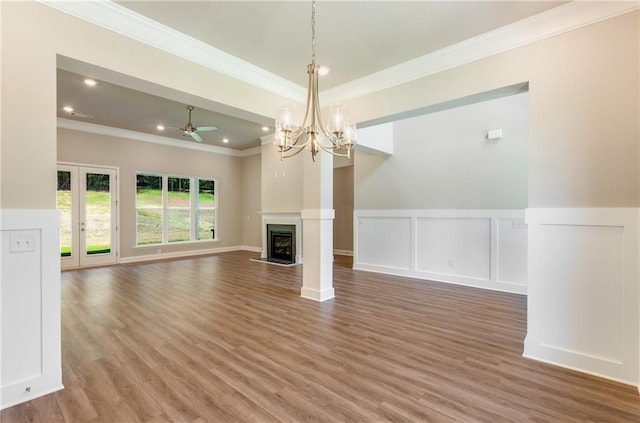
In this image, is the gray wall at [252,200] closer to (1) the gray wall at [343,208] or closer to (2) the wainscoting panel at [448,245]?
(1) the gray wall at [343,208]

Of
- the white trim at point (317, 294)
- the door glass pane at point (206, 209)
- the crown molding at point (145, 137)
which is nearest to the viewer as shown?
the white trim at point (317, 294)

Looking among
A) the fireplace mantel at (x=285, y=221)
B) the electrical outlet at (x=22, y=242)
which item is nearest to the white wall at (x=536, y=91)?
the electrical outlet at (x=22, y=242)

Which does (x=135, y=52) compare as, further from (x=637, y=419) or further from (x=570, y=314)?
(x=637, y=419)

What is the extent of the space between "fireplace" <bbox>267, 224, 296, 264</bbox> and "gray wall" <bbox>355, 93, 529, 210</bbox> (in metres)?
2.27

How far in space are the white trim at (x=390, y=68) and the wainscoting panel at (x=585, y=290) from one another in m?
1.53

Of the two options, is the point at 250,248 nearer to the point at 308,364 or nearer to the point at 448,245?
the point at 448,245

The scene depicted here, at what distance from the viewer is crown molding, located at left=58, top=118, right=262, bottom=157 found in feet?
21.1

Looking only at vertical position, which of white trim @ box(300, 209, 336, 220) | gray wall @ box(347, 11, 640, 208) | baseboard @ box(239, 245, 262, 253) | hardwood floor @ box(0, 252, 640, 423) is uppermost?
gray wall @ box(347, 11, 640, 208)

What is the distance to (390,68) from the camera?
3.41m

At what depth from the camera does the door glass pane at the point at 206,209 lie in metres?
8.80

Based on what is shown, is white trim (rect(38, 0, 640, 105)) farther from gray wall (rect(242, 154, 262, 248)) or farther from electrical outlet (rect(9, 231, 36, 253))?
gray wall (rect(242, 154, 262, 248))

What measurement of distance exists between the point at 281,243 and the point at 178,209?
10.4 feet

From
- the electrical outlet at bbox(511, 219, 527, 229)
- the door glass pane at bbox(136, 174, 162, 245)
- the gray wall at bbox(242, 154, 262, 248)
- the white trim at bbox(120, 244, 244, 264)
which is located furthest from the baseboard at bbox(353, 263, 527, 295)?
the door glass pane at bbox(136, 174, 162, 245)

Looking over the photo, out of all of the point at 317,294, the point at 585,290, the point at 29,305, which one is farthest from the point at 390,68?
the point at 29,305
